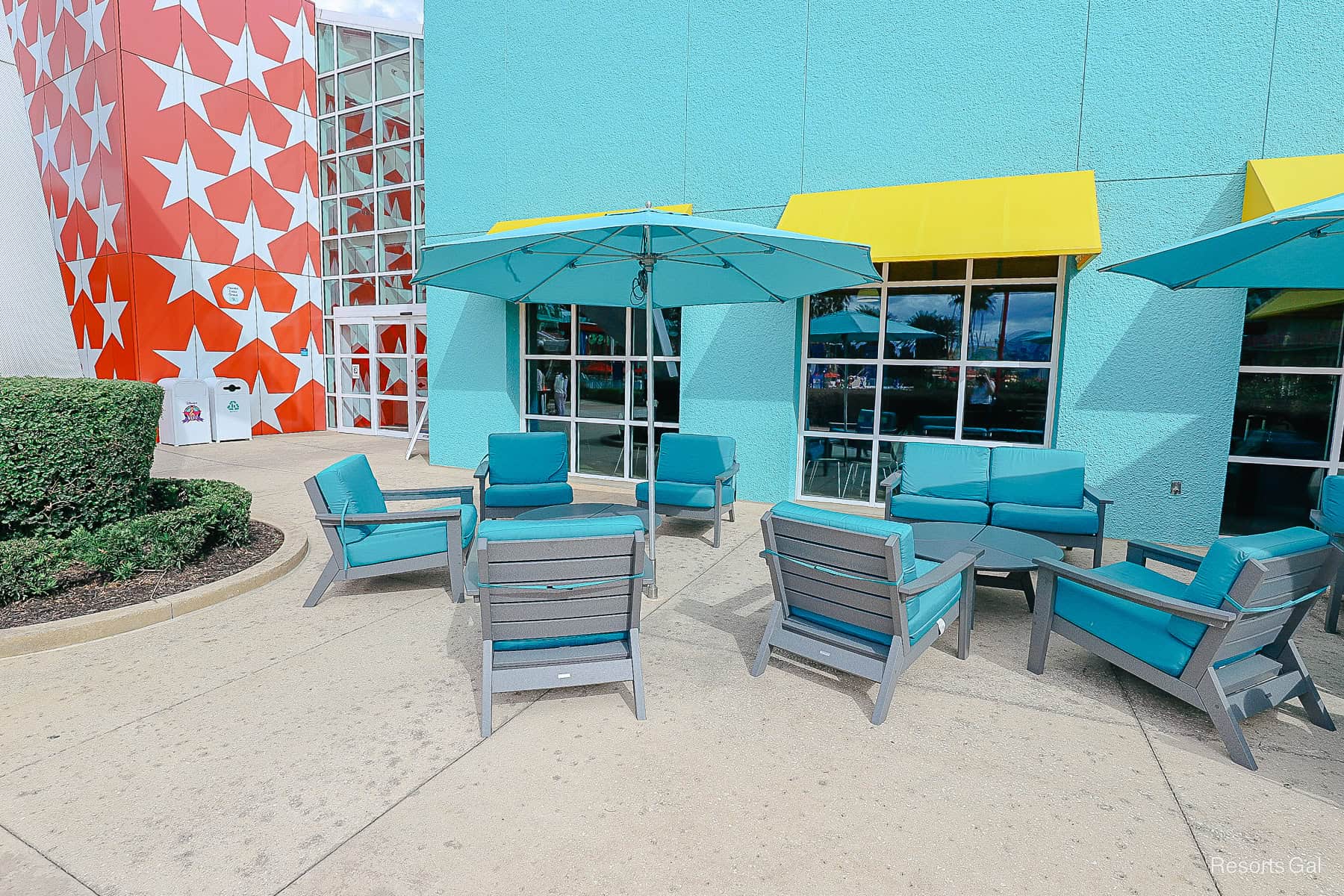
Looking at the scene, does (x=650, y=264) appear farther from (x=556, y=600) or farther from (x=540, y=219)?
(x=540, y=219)

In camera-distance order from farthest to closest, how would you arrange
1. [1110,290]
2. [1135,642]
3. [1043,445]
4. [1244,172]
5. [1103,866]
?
[1043,445]
[1110,290]
[1244,172]
[1135,642]
[1103,866]

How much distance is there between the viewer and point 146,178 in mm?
12406

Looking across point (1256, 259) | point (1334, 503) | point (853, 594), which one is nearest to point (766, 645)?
point (853, 594)

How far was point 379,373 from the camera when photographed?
14.8 metres

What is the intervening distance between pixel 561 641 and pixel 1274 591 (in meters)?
3.30

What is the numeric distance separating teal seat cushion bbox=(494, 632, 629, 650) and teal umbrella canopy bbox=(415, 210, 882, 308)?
2.27 m

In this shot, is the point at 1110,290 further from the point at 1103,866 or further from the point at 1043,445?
the point at 1103,866

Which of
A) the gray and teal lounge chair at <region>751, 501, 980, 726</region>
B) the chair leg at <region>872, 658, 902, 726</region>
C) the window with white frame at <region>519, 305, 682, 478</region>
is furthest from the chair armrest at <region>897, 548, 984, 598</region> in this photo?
the window with white frame at <region>519, 305, 682, 478</region>

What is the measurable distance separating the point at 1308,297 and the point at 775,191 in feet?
17.3

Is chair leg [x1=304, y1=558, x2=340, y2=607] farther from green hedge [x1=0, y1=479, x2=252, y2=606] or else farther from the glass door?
the glass door

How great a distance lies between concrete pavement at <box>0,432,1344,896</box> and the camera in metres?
2.27

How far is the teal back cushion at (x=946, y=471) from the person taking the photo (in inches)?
246

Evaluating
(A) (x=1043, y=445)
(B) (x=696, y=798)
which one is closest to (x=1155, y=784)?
(B) (x=696, y=798)

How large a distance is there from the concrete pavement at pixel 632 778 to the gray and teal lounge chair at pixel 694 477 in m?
2.39
